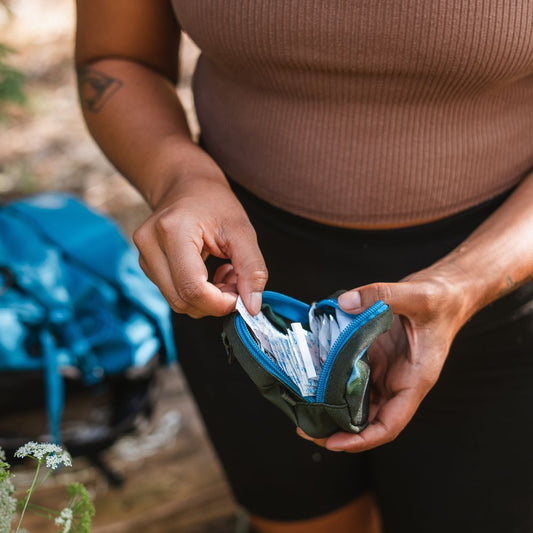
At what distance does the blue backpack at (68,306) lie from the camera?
6.25 ft

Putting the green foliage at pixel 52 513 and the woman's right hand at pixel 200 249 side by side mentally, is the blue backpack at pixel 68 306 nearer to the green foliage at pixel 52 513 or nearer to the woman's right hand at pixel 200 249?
the woman's right hand at pixel 200 249

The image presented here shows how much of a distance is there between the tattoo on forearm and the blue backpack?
2.93 ft

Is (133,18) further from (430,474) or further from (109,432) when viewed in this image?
(109,432)

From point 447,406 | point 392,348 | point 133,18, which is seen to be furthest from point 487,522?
point 133,18

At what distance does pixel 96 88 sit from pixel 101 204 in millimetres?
2561

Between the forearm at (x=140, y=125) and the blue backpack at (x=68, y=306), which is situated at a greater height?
the forearm at (x=140, y=125)

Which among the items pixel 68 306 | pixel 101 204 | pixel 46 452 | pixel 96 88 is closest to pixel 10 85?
pixel 101 204

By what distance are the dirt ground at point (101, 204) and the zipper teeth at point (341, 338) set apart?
1.43m

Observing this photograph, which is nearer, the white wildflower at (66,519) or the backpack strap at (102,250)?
the white wildflower at (66,519)

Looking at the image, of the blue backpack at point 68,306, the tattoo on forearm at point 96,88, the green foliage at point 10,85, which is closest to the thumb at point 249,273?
the tattoo on forearm at point 96,88

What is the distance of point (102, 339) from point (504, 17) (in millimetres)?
1508

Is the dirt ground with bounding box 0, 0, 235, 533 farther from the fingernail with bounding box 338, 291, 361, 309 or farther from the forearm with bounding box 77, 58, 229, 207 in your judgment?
the fingernail with bounding box 338, 291, 361, 309

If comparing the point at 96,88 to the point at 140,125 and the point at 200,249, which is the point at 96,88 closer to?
the point at 140,125

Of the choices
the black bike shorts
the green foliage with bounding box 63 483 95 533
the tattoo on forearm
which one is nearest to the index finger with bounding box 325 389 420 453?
the black bike shorts
